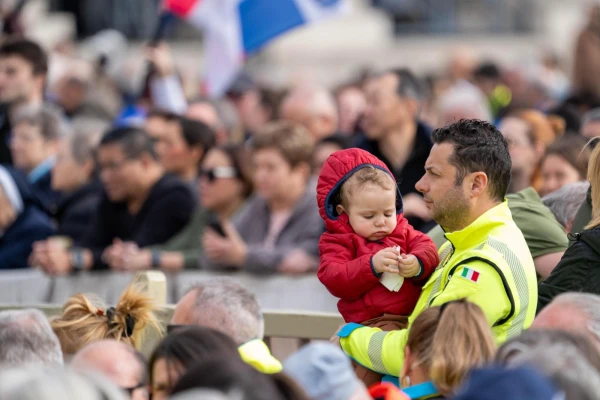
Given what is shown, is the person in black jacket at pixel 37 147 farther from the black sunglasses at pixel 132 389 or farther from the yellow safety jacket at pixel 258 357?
the black sunglasses at pixel 132 389

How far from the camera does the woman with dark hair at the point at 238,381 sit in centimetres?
355

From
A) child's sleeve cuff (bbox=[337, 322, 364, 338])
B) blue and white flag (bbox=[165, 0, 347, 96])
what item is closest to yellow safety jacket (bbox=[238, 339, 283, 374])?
child's sleeve cuff (bbox=[337, 322, 364, 338])

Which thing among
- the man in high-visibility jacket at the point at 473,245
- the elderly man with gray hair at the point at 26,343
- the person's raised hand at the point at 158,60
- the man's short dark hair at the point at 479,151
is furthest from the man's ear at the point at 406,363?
the person's raised hand at the point at 158,60

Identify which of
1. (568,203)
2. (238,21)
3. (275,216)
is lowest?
(275,216)

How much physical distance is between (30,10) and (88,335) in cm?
2114

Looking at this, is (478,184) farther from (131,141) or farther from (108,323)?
(131,141)

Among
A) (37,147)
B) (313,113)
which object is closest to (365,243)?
(313,113)

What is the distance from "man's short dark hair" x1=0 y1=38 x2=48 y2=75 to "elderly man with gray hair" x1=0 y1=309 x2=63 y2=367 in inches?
260

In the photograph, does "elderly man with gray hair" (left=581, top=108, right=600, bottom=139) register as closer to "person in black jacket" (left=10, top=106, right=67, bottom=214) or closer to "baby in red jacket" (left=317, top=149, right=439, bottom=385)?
"baby in red jacket" (left=317, top=149, right=439, bottom=385)

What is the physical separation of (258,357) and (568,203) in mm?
2248

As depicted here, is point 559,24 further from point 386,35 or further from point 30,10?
point 30,10

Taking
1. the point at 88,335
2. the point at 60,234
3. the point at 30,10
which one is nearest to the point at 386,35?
the point at 30,10

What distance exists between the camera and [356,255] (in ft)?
17.8

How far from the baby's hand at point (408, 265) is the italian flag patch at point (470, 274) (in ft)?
0.77
